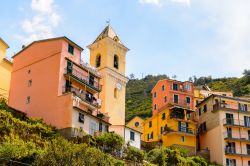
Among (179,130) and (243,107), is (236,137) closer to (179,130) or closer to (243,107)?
(243,107)

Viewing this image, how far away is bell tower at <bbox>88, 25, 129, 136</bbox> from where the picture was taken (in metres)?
65.1

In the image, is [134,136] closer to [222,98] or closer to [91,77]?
[91,77]

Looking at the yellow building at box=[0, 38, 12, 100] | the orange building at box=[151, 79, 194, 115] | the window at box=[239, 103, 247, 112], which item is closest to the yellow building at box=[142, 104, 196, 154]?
the orange building at box=[151, 79, 194, 115]

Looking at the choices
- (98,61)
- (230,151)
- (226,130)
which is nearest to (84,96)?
(98,61)

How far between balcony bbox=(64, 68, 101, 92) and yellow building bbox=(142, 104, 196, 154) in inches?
658

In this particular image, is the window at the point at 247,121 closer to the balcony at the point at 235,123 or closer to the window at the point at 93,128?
the balcony at the point at 235,123

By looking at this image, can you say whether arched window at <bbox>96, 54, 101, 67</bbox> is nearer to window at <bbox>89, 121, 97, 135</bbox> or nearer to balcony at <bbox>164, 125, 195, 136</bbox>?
balcony at <bbox>164, 125, 195, 136</bbox>

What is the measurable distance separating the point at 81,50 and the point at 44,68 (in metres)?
5.54

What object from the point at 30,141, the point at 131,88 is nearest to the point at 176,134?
the point at 30,141

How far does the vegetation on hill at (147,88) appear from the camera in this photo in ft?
372

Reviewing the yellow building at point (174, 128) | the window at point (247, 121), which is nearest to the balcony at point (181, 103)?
the yellow building at point (174, 128)

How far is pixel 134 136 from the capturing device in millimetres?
60500

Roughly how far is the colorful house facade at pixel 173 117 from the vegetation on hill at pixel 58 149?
763 cm

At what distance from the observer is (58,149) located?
33.4 m
